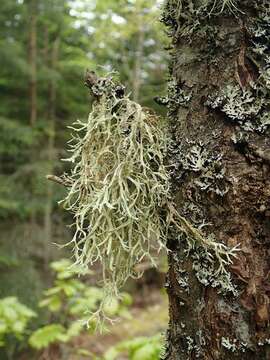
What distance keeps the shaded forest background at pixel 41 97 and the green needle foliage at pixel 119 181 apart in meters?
3.97

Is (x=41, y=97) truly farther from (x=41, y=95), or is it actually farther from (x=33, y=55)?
(x=33, y=55)

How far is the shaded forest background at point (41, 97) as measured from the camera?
513cm

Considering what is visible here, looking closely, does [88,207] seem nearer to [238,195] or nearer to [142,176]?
[142,176]

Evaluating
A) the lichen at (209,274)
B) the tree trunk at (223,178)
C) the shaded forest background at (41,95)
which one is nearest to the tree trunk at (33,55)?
the shaded forest background at (41,95)

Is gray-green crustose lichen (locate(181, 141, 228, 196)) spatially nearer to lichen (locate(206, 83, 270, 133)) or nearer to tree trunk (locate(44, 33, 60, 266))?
lichen (locate(206, 83, 270, 133))

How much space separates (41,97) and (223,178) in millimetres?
5670

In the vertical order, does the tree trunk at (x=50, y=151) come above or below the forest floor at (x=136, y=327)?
above

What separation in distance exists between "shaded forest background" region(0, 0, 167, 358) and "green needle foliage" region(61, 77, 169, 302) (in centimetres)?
397

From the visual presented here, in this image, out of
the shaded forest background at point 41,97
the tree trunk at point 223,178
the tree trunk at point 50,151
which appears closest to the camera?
the tree trunk at point 223,178

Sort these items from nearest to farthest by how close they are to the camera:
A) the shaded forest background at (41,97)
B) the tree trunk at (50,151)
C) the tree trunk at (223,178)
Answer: the tree trunk at (223,178), the shaded forest background at (41,97), the tree trunk at (50,151)

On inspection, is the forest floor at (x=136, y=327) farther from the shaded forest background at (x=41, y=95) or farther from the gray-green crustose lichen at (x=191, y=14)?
the gray-green crustose lichen at (x=191, y=14)

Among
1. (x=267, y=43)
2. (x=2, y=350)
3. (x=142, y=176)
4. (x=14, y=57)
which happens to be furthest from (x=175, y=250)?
(x=14, y=57)

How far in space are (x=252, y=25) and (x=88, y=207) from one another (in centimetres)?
49

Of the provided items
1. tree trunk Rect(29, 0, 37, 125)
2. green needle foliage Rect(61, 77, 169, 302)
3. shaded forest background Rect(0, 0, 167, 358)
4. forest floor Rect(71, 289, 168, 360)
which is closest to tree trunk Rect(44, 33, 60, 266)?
shaded forest background Rect(0, 0, 167, 358)
